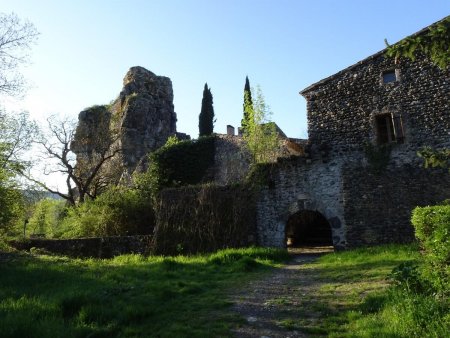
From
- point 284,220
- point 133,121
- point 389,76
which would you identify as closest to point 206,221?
point 284,220

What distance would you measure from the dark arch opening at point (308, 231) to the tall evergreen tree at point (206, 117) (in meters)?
17.1

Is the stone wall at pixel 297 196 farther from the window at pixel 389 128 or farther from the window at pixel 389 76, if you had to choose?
the window at pixel 389 76

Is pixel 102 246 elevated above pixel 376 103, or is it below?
below

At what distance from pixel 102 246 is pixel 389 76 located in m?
14.1

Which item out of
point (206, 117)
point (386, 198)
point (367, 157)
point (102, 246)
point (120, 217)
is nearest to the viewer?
point (386, 198)

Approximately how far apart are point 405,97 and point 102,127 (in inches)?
934

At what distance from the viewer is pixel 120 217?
19.7 m

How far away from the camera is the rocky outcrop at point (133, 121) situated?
1259 inches

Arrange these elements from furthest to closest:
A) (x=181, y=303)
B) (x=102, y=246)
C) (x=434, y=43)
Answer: (x=102, y=246)
(x=181, y=303)
(x=434, y=43)

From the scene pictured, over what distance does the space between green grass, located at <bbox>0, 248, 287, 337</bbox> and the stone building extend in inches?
213

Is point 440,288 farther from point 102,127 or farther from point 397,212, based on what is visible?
point 102,127

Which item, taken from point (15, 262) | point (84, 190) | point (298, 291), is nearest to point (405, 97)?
point (298, 291)

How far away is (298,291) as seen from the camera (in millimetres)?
8234

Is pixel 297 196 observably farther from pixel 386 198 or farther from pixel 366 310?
pixel 366 310
